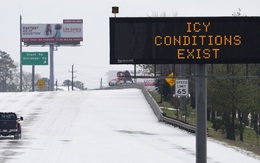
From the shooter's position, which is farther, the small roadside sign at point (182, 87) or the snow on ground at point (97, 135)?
the small roadside sign at point (182, 87)

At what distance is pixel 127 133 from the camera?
5384cm

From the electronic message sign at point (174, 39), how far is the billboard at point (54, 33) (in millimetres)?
125620

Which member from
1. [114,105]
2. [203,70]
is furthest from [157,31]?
[114,105]

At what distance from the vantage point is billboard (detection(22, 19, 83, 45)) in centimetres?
15062

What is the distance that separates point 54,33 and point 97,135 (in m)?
102

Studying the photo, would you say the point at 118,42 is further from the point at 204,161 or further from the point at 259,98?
the point at 259,98

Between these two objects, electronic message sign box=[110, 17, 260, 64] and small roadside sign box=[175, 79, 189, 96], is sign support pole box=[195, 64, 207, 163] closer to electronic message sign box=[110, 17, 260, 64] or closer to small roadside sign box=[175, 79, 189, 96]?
electronic message sign box=[110, 17, 260, 64]

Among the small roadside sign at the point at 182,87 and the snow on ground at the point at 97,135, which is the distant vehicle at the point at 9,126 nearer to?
the snow on ground at the point at 97,135

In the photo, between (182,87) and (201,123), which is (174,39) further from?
(182,87)

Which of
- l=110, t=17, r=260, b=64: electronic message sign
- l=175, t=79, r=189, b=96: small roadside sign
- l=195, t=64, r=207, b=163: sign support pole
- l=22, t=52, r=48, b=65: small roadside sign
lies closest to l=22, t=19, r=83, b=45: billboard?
l=22, t=52, r=48, b=65: small roadside sign

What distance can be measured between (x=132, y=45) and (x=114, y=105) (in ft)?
183

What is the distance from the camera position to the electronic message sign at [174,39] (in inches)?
969

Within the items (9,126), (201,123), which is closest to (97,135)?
(9,126)

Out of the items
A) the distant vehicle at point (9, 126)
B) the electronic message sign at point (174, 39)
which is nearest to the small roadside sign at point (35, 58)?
the distant vehicle at point (9, 126)
